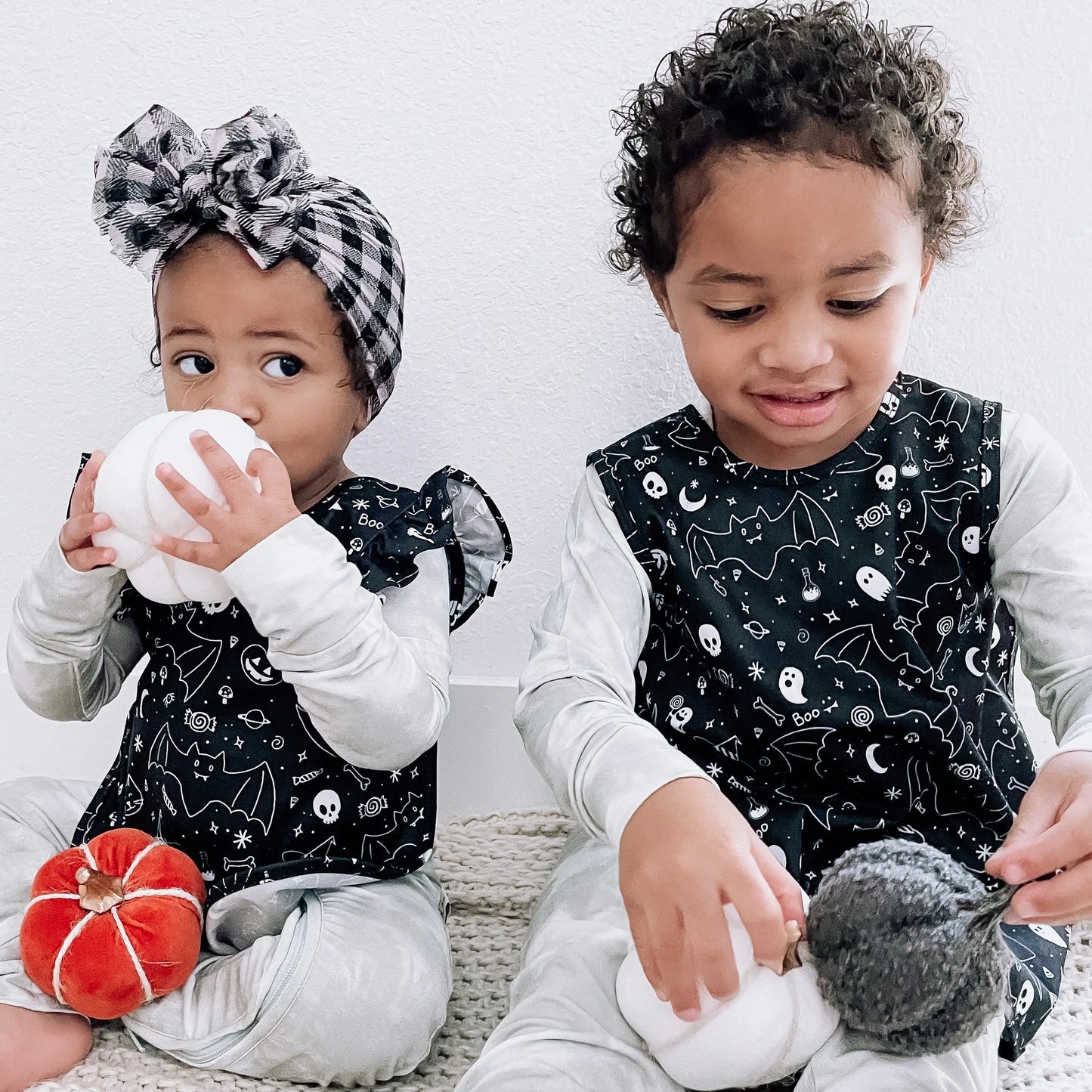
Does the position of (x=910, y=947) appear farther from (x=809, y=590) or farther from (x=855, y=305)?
(x=855, y=305)

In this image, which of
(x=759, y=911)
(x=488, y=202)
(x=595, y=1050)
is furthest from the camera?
(x=488, y=202)

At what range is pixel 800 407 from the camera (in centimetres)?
87

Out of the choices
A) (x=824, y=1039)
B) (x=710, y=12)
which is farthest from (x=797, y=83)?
(x=824, y=1039)

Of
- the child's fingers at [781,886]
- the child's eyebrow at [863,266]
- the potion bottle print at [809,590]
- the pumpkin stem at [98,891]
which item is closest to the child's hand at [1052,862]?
the child's fingers at [781,886]

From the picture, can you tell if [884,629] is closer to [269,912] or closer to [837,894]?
[837,894]

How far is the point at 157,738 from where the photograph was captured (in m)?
0.98

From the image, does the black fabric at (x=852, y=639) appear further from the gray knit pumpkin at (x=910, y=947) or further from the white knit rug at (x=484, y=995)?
the gray knit pumpkin at (x=910, y=947)

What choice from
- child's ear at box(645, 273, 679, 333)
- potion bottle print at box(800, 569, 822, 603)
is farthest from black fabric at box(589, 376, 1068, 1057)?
child's ear at box(645, 273, 679, 333)

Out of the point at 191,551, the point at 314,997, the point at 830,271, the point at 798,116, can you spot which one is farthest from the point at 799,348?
the point at 314,997

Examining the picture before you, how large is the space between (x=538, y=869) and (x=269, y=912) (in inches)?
11.0

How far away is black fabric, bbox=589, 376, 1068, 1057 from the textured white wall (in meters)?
0.29

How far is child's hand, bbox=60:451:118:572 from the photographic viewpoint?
2.89 feet

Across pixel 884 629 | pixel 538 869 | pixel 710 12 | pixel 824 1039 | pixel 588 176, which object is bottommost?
pixel 538 869

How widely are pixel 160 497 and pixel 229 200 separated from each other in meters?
0.24
